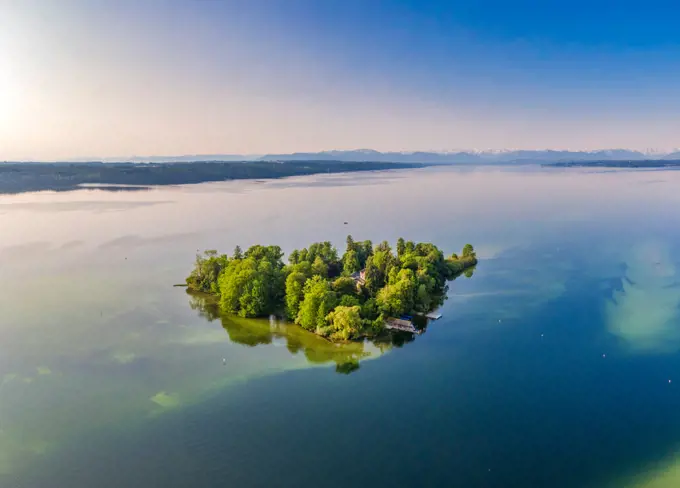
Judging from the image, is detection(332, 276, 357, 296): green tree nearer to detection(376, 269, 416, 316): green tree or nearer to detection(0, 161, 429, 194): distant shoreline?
detection(376, 269, 416, 316): green tree

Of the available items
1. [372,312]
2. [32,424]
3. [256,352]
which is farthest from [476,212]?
[32,424]

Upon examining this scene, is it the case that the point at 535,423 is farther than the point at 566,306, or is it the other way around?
the point at 566,306

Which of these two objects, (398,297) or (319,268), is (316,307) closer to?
(398,297)

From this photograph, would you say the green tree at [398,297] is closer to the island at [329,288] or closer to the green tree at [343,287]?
the island at [329,288]

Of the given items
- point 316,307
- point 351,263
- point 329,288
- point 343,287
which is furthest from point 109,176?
point 316,307

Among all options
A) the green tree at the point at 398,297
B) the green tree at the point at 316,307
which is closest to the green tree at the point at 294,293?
the green tree at the point at 316,307

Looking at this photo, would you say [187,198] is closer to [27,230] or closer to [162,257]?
[27,230]
